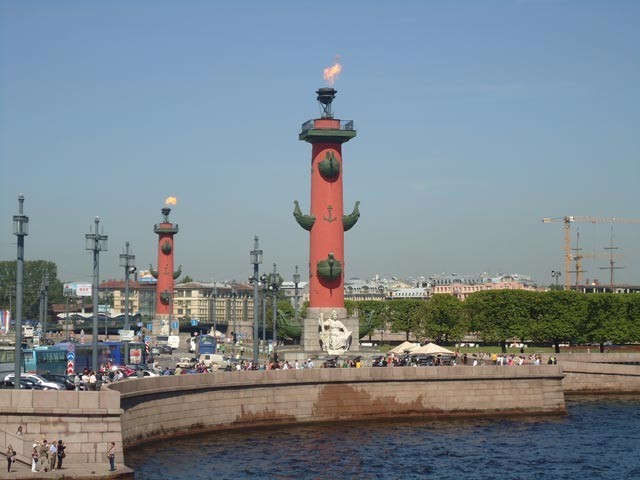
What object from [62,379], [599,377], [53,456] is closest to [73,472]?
[53,456]

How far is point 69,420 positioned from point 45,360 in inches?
974

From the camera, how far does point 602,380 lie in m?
64.6

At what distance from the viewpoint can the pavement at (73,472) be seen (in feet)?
101

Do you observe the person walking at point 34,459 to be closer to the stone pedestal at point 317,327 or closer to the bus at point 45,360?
the bus at point 45,360

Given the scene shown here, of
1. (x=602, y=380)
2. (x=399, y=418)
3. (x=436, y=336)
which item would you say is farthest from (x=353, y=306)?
(x=399, y=418)

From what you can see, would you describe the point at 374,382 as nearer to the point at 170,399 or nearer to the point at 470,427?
the point at 470,427

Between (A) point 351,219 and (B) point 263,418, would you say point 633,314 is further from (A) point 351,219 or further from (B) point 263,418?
(B) point 263,418

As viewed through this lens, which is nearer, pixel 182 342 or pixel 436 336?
pixel 436 336

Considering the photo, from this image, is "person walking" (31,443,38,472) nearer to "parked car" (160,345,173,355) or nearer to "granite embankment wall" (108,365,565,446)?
"granite embankment wall" (108,365,565,446)

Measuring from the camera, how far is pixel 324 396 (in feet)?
156

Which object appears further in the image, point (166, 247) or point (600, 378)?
point (166, 247)

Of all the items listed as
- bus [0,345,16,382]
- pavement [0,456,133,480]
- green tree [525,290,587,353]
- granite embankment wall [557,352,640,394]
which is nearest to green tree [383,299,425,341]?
green tree [525,290,587,353]

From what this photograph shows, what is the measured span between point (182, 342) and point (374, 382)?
54990mm

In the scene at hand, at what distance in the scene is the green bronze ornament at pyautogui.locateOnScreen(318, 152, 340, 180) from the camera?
5916cm
